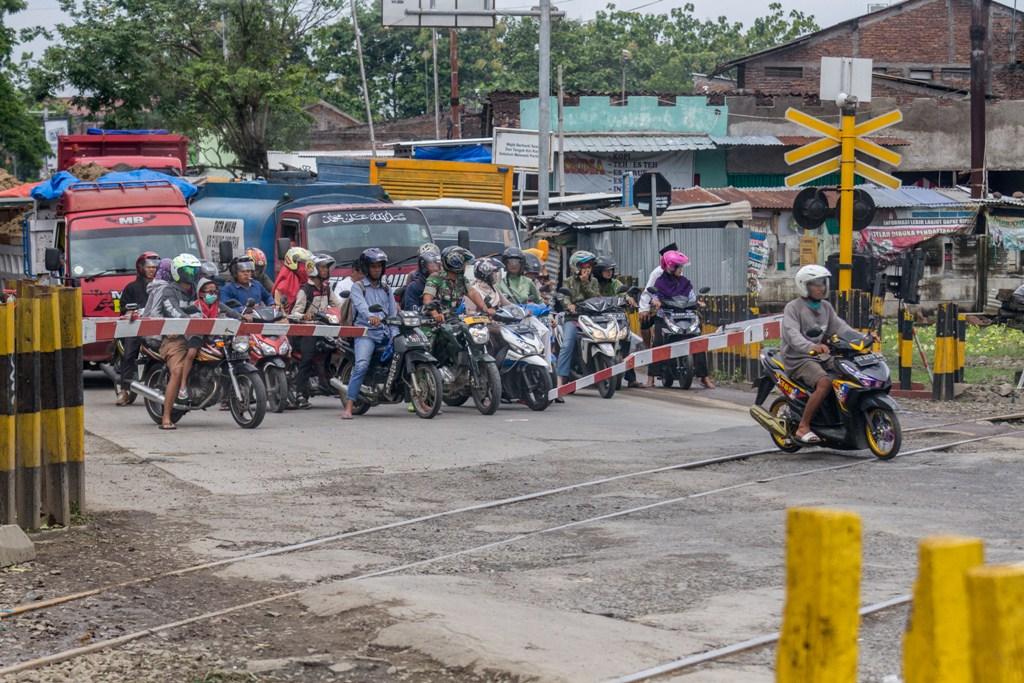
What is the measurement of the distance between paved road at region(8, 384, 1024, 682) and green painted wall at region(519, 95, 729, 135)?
Result: 29.5 metres

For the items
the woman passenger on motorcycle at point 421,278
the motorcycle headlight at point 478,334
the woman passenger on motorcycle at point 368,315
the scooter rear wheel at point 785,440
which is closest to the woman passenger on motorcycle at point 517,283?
the woman passenger on motorcycle at point 421,278

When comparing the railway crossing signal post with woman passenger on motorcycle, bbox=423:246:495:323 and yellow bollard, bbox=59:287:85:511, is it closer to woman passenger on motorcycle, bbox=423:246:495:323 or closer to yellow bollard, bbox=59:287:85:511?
woman passenger on motorcycle, bbox=423:246:495:323

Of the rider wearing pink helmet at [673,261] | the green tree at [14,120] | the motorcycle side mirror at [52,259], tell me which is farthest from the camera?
the green tree at [14,120]

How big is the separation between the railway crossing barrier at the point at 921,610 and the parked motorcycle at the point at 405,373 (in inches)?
473

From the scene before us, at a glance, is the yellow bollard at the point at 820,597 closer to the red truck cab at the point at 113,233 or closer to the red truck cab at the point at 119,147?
the red truck cab at the point at 113,233

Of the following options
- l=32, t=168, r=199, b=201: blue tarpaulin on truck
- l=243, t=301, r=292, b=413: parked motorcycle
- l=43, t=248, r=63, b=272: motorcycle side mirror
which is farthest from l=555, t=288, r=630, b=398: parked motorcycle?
l=32, t=168, r=199, b=201: blue tarpaulin on truck

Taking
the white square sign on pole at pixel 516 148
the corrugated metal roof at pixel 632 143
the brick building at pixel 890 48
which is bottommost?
the white square sign on pole at pixel 516 148

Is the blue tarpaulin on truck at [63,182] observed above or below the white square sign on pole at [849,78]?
below

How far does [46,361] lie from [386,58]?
58.5 meters

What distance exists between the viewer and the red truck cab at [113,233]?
20172 mm

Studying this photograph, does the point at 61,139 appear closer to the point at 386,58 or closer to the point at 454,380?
the point at 454,380

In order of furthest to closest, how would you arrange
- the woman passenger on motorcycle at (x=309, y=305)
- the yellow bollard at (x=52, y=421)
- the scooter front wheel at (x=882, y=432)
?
the woman passenger on motorcycle at (x=309, y=305)
the scooter front wheel at (x=882, y=432)
the yellow bollard at (x=52, y=421)

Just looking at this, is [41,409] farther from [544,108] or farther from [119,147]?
[119,147]

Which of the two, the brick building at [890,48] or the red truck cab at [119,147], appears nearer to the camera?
the red truck cab at [119,147]
